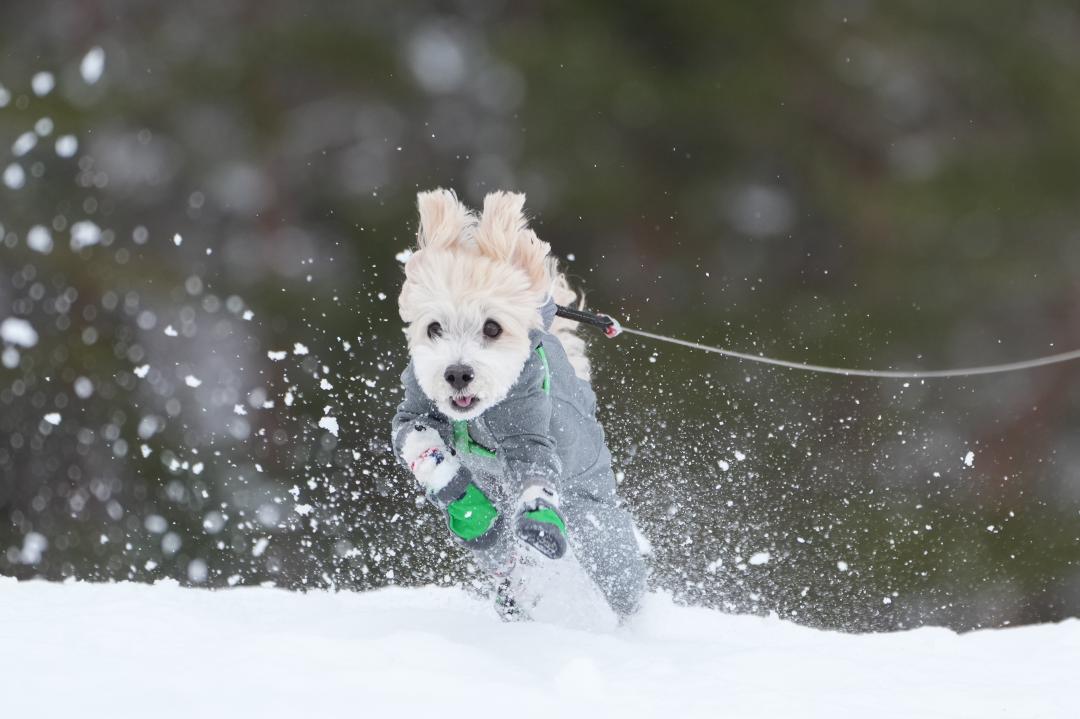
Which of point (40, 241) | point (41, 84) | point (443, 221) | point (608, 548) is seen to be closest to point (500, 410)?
point (443, 221)

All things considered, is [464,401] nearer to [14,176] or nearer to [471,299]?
[471,299]

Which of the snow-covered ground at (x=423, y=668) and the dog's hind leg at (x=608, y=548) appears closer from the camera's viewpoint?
the snow-covered ground at (x=423, y=668)

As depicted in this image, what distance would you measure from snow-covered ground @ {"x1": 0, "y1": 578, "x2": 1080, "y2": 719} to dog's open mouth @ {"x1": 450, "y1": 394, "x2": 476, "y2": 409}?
761mm

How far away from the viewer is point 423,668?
3.60 meters

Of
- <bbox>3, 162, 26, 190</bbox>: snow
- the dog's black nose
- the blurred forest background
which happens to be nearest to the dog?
the dog's black nose

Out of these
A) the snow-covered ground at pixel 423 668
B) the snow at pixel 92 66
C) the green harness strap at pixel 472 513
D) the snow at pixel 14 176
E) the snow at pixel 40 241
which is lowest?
the snow-covered ground at pixel 423 668

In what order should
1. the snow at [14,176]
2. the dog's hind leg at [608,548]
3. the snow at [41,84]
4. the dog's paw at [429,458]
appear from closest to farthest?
the dog's paw at [429,458] → the dog's hind leg at [608,548] → the snow at [41,84] → the snow at [14,176]

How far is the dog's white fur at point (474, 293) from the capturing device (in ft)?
14.7

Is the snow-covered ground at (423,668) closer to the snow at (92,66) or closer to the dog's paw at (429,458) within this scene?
the dog's paw at (429,458)

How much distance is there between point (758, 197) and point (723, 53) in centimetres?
141

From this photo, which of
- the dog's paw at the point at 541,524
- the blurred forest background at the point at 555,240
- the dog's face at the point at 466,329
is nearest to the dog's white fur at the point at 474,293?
the dog's face at the point at 466,329

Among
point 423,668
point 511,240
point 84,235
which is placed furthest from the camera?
point 84,235

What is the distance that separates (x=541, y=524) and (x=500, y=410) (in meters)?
0.56

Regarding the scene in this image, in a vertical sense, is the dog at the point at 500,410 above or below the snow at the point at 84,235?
below
